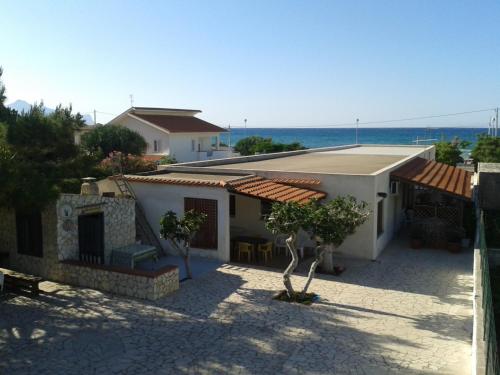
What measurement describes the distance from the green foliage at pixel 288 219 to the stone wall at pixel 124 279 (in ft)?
10.6

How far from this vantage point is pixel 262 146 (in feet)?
167

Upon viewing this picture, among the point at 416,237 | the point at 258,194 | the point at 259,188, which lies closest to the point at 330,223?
the point at 258,194

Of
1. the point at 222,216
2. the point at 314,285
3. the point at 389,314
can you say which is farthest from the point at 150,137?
the point at 389,314

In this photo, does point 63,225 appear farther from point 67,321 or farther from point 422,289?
point 422,289

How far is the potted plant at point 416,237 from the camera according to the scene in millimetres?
18797

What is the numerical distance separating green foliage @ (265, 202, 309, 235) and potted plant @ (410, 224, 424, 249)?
8195mm

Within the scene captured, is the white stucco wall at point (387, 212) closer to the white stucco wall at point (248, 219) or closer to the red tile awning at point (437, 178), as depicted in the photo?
the red tile awning at point (437, 178)

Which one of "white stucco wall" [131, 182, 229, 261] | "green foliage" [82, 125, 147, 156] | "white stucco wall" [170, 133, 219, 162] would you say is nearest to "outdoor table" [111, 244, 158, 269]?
"white stucco wall" [131, 182, 229, 261]

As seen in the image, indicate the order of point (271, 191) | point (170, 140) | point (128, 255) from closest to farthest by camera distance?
point (128, 255) < point (271, 191) < point (170, 140)

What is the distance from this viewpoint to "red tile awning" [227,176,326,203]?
619 inches

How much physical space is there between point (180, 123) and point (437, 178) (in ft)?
99.2

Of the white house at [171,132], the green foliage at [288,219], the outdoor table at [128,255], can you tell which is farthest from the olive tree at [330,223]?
the white house at [171,132]

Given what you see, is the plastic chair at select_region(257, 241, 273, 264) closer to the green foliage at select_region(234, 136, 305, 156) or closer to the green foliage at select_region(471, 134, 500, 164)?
the green foliage at select_region(471, 134, 500, 164)

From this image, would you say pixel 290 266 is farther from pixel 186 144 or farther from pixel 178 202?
pixel 186 144
